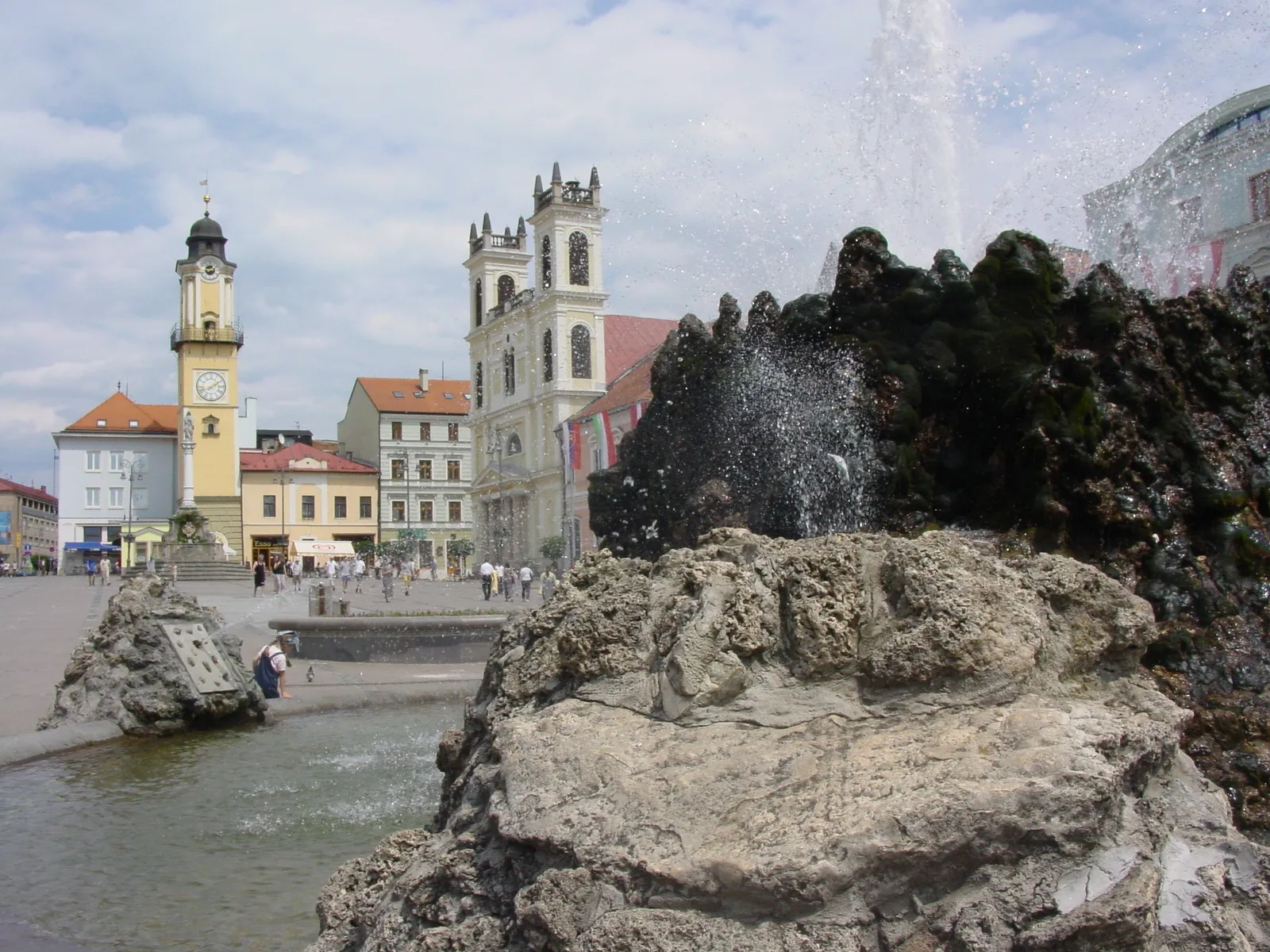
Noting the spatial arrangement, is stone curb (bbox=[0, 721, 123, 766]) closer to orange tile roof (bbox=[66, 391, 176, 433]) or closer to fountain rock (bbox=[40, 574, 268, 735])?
fountain rock (bbox=[40, 574, 268, 735])

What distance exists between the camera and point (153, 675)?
9234mm

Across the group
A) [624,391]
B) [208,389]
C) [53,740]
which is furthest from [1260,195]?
[208,389]

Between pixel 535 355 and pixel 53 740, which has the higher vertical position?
pixel 535 355

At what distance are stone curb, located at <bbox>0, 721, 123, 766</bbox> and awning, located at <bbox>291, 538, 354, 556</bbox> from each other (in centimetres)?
5528

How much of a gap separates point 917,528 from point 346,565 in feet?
156

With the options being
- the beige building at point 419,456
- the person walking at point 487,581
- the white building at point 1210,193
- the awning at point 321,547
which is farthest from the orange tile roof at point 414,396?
the white building at point 1210,193

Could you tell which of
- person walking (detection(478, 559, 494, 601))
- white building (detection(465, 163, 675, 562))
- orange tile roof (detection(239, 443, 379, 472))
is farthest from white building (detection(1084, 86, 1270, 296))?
orange tile roof (detection(239, 443, 379, 472))

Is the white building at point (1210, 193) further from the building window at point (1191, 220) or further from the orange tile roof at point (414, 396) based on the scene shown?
the orange tile roof at point (414, 396)

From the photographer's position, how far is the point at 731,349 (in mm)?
6621

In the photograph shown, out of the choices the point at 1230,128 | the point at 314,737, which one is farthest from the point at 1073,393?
the point at 1230,128

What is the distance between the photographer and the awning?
213ft

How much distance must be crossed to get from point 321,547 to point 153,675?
60248 millimetres

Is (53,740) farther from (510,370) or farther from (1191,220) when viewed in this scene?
(510,370)

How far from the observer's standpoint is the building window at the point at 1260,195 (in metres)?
20.2
